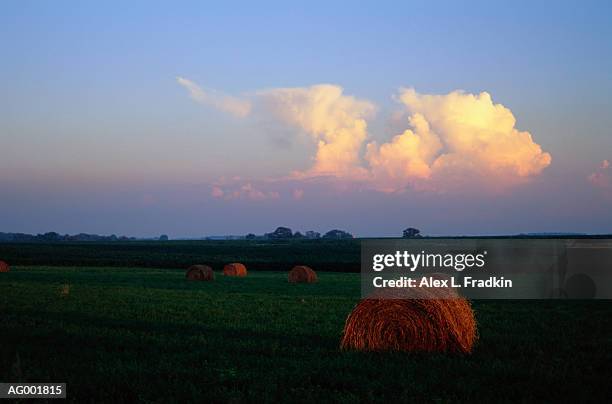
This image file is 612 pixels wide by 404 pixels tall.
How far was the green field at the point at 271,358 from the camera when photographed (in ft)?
33.6

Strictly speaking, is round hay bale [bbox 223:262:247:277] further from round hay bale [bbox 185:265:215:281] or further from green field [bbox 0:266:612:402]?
green field [bbox 0:266:612:402]

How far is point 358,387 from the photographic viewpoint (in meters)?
10.6

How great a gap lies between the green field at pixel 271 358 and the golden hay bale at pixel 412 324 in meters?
0.57

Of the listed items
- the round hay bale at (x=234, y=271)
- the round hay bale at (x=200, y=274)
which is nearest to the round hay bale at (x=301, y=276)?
the round hay bale at (x=200, y=274)

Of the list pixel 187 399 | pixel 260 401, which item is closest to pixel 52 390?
pixel 187 399

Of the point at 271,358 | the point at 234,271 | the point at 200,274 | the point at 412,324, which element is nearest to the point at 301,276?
the point at 200,274

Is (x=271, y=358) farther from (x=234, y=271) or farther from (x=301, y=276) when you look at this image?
(x=234, y=271)

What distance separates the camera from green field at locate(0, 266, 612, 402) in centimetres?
1023

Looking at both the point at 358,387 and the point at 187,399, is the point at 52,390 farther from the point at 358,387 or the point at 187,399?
the point at 358,387

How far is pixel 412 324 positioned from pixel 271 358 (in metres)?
3.58

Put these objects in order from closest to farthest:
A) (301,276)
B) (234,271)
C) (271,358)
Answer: (271,358), (301,276), (234,271)

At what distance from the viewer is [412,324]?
14469 millimetres

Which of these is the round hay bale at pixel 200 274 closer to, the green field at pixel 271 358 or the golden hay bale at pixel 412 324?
the green field at pixel 271 358

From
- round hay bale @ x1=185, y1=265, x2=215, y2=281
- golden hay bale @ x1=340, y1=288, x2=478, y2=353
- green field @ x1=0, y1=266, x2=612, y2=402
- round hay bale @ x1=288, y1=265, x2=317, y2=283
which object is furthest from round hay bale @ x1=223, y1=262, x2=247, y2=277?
golden hay bale @ x1=340, y1=288, x2=478, y2=353
